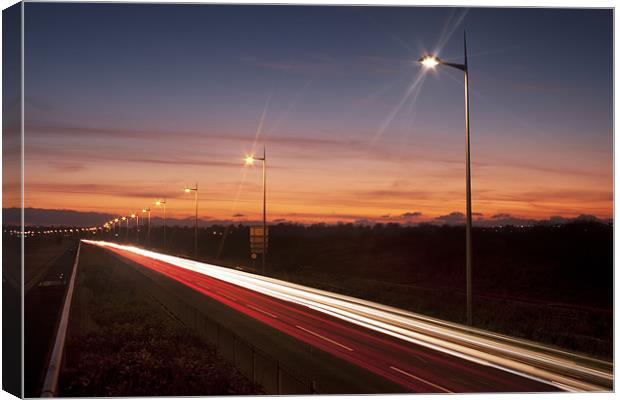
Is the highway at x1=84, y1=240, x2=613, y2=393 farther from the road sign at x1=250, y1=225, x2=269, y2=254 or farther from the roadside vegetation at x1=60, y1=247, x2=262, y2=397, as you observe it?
the road sign at x1=250, y1=225, x2=269, y2=254

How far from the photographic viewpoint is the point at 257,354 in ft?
48.5

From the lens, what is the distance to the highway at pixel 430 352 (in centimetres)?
1340

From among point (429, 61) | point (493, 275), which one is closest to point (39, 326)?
point (429, 61)

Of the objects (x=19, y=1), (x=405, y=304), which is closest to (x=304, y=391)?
(x=19, y=1)

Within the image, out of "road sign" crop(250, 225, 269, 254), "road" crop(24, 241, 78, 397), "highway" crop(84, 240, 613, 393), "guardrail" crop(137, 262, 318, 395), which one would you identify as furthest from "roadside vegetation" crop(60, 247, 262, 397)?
"road sign" crop(250, 225, 269, 254)

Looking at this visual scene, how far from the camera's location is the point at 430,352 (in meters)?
16.6

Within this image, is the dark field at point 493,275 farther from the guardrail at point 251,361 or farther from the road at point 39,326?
the road at point 39,326

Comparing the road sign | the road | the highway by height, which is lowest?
the road

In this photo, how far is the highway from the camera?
44.0 feet

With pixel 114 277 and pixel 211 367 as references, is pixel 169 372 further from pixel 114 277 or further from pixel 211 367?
pixel 114 277

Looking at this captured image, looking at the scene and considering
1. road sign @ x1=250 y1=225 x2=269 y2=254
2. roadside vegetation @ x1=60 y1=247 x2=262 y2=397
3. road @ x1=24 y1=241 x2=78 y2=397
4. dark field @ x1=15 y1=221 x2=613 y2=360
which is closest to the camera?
road @ x1=24 y1=241 x2=78 y2=397

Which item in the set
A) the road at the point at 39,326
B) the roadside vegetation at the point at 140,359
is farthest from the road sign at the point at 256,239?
the road at the point at 39,326

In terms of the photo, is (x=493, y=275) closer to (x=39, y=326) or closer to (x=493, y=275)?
(x=493, y=275)

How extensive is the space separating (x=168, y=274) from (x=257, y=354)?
1613 inches
